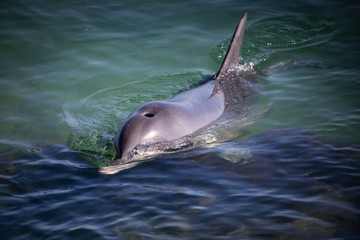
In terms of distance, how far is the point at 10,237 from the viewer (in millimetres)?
4414

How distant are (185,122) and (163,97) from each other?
2621mm

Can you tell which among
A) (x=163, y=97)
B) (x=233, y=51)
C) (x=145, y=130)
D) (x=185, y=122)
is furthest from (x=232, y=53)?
(x=145, y=130)

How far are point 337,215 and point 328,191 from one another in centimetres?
59

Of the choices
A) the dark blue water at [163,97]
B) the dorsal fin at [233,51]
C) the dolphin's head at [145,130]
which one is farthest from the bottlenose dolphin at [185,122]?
the dorsal fin at [233,51]

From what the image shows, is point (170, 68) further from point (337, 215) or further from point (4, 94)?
point (337, 215)

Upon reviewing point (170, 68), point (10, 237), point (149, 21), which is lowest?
point (10, 237)

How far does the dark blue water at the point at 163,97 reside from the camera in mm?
4605

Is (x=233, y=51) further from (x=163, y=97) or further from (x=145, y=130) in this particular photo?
(x=145, y=130)

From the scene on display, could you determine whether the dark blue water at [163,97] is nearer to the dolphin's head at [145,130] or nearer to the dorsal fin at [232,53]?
the dolphin's head at [145,130]

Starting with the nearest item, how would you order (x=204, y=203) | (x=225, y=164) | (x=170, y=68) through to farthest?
(x=204, y=203) → (x=225, y=164) → (x=170, y=68)

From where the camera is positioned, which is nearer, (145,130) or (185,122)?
(145,130)

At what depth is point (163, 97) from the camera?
8.95 metres

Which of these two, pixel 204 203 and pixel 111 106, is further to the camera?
pixel 111 106

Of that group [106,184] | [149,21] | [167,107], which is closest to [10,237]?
[106,184]
